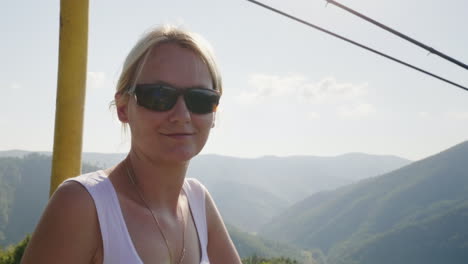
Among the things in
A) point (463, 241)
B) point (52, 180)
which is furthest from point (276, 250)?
point (52, 180)

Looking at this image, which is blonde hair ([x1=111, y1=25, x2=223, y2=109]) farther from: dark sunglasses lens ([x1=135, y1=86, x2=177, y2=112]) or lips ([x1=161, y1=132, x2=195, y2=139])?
lips ([x1=161, y1=132, x2=195, y2=139])

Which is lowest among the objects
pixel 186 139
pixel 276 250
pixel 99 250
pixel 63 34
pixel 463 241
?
pixel 276 250

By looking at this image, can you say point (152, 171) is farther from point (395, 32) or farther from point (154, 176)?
point (395, 32)

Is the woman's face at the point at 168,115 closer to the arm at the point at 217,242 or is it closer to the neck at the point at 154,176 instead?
the neck at the point at 154,176

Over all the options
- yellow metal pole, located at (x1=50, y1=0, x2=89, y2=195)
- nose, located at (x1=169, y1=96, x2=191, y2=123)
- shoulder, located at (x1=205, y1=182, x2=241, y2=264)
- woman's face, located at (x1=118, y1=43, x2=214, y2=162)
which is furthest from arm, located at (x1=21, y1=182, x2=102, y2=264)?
yellow metal pole, located at (x1=50, y1=0, x2=89, y2=195)

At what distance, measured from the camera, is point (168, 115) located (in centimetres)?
187

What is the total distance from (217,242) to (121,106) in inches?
39.9

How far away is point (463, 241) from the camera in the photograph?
16050cm

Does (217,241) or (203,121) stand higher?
(203,121)

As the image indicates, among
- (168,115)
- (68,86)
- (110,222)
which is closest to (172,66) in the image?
(168,115)

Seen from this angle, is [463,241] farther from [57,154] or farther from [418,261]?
[57,154]

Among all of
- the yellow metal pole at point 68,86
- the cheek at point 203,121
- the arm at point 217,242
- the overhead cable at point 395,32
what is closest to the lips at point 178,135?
the cheek at point 203,121

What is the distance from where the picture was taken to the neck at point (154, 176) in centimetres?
194

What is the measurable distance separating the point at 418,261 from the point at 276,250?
67929 mm
